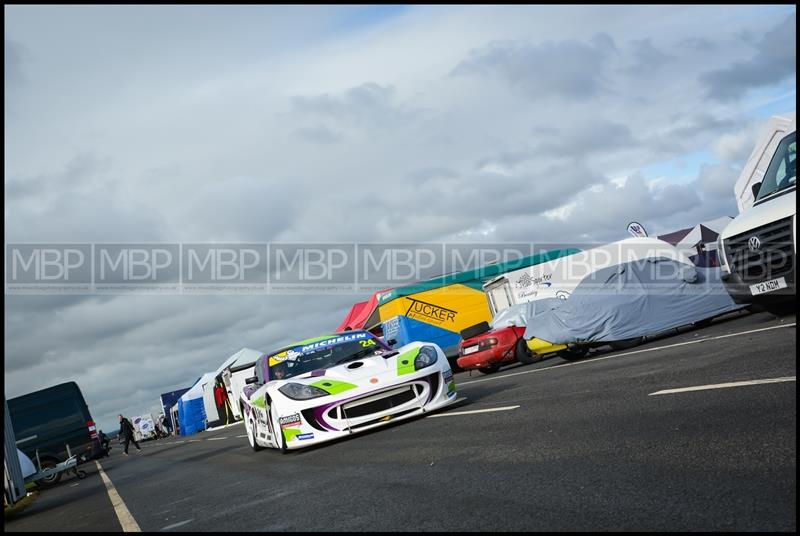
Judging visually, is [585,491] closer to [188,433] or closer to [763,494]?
[763,494]

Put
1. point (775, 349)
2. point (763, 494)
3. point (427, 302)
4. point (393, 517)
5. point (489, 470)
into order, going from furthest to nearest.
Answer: point (427, 302) → point (775, 349) → point (489, 470) → point (393, 517) → point (763, 494)

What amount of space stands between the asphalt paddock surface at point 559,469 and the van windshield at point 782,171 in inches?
72.7

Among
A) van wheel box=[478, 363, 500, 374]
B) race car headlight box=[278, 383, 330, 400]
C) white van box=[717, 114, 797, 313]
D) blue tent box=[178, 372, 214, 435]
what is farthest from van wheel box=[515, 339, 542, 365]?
blue tent box=[178, 372, 214, 435]

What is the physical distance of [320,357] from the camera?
36.1 ft

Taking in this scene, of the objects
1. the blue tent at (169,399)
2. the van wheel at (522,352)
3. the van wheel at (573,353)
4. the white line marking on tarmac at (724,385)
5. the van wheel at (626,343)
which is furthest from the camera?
the blue tent at (169,399)

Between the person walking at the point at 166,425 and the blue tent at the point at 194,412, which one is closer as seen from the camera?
the blue tent at the point at 194,412

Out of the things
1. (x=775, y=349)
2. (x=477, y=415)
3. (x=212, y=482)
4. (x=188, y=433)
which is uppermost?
(x=775, y=349)

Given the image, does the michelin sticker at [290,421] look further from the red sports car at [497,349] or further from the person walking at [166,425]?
the person walking at [166,425]

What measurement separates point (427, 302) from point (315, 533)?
25.7 m

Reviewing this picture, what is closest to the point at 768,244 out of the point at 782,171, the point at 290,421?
the point at 782,171

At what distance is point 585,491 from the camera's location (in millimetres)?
4605

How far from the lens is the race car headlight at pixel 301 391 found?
962 cm

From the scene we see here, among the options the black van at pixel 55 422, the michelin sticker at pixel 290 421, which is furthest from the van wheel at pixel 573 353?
the black van at pixel 55 422

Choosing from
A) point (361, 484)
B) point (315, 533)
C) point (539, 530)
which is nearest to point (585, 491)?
point (539, 530)
